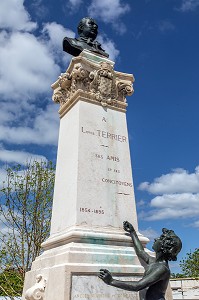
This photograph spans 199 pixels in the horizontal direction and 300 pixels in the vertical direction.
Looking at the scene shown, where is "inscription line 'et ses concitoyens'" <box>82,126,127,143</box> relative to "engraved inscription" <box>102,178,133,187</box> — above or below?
above

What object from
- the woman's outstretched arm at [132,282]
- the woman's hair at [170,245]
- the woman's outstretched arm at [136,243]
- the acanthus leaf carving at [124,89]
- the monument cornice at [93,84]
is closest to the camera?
the woman's outstretched arm at [132,282]

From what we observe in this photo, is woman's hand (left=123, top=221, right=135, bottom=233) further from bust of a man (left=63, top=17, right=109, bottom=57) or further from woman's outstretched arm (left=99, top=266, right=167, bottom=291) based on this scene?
bust of a man (left=63, top=17, right=109, bottom=57)

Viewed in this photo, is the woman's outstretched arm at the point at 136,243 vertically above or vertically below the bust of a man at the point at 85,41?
below

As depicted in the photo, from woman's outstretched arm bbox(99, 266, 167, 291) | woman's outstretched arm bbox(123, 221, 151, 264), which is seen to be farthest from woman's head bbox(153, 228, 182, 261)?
woman's outstretched arm bbox(123, 221, 151, 264)

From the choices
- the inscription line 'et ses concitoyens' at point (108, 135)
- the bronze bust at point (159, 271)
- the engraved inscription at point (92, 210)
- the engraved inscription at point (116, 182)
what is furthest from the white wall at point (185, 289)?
the bronze bust at point (159, 271)

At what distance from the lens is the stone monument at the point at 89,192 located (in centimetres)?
505

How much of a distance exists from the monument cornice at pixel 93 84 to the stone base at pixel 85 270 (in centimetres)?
305

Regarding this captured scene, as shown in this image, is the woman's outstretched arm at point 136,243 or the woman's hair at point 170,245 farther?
the woman's outstretched arm at point 136,243

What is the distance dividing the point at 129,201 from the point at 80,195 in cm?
108

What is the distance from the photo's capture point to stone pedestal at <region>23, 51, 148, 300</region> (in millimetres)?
5043

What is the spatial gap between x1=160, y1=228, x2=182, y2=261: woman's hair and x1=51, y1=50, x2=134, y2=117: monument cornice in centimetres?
320

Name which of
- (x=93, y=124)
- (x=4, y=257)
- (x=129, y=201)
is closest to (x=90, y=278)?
(x=129, y=201)

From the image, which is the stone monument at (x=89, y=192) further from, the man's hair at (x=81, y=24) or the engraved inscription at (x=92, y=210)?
the man's hair at (x=81, y=24)

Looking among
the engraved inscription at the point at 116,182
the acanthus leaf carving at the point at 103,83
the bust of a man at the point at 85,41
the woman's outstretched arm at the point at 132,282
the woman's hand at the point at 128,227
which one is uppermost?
the bust of a man at the point at 85,41
